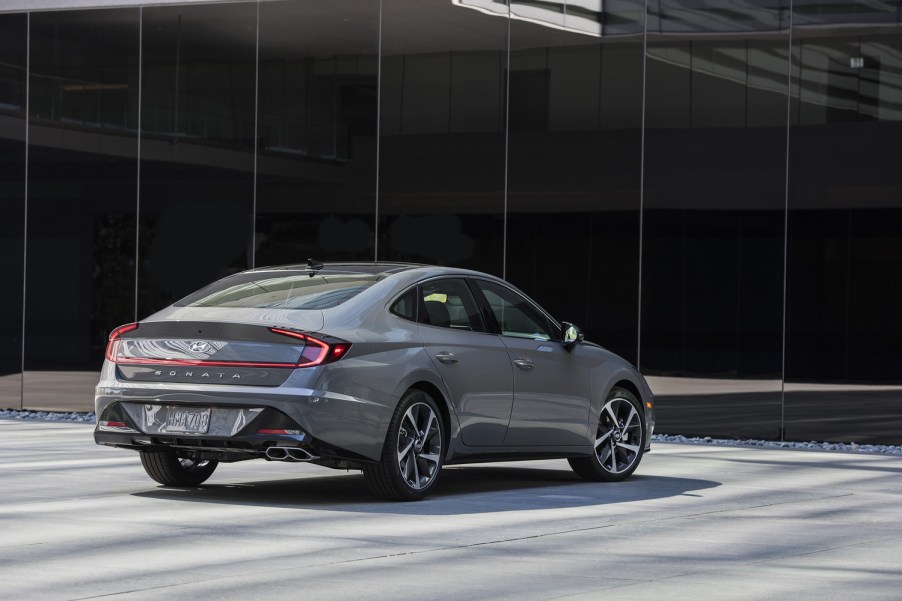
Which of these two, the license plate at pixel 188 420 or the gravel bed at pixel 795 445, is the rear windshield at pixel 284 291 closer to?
the license plate at pixel 188 420

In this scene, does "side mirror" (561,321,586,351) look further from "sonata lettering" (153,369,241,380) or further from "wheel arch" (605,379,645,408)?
"sonata lettering" (153,369,241,380)

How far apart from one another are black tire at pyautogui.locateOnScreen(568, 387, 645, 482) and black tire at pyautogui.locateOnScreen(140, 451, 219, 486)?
9.02ft

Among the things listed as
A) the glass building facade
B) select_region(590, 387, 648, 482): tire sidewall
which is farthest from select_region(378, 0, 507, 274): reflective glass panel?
select_region(590, 387, 648, 482): tire sidewall

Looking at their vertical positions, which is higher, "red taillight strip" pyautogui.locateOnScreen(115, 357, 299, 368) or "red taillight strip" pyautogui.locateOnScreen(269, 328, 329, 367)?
"red taillight strip" pyautogui.locateOnScreen(269, 328, 329, 367)

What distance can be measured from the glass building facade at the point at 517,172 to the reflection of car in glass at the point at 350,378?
216 inches

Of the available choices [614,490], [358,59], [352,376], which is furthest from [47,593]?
[358,59]

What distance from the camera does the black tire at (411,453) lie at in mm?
9242

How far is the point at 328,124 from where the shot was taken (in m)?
17.6

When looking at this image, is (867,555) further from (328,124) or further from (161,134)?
(161,134)

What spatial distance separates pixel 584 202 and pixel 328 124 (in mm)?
3217

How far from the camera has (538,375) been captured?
10617 millimetres

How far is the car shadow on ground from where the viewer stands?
9.30m

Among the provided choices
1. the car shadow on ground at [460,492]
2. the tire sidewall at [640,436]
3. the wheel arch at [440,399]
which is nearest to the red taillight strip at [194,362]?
the car shadow on ground at [460,492]

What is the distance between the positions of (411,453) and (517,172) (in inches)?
310
